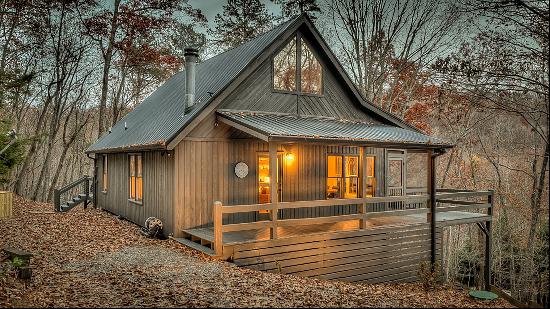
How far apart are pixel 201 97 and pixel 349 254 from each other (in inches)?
254

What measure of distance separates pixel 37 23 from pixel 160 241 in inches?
684

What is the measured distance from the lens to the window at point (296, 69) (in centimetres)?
1309

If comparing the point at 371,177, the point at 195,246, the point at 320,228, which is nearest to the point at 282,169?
the point at 320,228

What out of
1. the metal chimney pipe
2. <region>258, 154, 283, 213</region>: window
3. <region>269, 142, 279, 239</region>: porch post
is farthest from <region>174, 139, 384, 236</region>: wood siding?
<region>269, 142, 279, 239</region>: porch post

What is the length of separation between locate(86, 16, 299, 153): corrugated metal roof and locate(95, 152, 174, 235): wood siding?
644mm

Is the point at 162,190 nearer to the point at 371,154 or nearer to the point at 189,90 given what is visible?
the point at 189,90

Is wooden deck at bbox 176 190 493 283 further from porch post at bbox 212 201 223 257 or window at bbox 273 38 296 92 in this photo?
window at bbox 273 38 296 92

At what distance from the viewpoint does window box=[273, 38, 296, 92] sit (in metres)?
13.0

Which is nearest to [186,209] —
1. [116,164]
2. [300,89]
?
[300,89]

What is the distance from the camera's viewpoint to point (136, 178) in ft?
47.5

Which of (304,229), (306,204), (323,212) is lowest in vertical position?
(304,229)

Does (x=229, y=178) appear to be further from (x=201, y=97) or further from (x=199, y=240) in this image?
(x=201, y=97)

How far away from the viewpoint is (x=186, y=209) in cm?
1140

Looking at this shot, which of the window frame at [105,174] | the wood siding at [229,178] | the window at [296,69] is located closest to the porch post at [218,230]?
the wood siding at [229,178]
